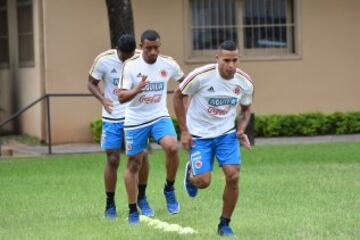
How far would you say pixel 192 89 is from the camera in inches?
341

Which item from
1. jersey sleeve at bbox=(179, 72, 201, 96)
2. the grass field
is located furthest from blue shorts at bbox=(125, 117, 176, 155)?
jersey sleeve at bbox=(179, 72, 201, 96)

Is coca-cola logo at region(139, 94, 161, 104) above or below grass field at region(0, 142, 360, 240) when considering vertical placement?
above

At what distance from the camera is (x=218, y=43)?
821 inches

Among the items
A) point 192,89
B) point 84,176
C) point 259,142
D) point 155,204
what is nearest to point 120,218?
point 155,204

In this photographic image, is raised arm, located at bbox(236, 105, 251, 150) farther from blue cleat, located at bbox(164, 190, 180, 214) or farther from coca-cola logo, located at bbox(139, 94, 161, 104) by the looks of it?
blue cleat, located at bbox(164, 190, 180, 214)

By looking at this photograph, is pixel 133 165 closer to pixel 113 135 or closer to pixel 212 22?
pixel 113 135

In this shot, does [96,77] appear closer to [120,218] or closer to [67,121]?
[120,218]

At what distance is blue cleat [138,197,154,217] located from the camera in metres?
9.99

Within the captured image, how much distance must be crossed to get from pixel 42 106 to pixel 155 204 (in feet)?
31.8

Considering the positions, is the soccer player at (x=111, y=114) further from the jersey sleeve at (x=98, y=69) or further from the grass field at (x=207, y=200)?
the grass field at (x=207, y=200)

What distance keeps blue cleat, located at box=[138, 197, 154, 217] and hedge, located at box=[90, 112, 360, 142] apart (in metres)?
10.3

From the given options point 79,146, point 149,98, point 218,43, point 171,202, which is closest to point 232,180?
point 149,98

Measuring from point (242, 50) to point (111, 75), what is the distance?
10.9 metres

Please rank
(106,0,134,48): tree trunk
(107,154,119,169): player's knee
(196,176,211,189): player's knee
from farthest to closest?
(106,0,134,48): tree trunk
(107,154,119,169): player's knee
(196,176,211,189): player's knee
